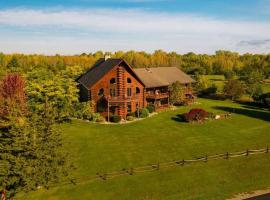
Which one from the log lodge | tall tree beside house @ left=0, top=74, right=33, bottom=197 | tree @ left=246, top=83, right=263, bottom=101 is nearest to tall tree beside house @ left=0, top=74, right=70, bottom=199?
tall tree beside house @ left=0, top=74, right=33, bottom=197

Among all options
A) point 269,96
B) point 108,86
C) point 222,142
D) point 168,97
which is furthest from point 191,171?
point 269,96

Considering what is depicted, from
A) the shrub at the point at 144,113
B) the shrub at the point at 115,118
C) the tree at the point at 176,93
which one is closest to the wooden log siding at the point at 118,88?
the shrub at the point at 144,113

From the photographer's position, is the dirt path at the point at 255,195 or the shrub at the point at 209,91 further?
the shrub at the point at 209,91

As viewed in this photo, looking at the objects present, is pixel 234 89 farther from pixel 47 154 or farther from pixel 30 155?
pixel 30 155

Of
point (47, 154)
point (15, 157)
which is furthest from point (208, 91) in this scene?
point (15, 157)

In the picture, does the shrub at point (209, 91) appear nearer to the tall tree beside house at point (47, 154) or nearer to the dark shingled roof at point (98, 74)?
the dark shingled roof at point (98, 74)

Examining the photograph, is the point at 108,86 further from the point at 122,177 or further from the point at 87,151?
the point at 122,177

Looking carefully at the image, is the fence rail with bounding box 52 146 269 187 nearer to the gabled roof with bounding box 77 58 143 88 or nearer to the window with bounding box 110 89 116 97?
the window with bounding box 110 89 116 97
